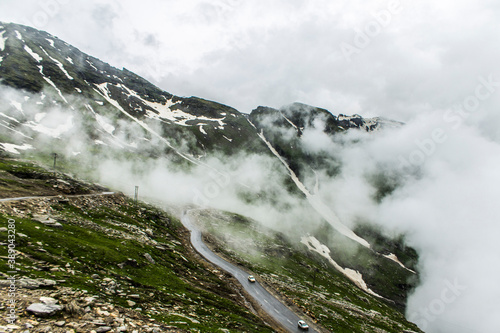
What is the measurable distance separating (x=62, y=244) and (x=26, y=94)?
22273 centimetres

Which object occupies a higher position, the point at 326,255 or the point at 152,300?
the point at 152,300

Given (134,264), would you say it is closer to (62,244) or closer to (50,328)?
(62,244)

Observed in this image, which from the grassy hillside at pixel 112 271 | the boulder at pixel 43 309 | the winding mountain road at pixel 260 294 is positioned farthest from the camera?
the winding mountain road at pixel 260 294

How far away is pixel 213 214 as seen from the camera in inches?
5595

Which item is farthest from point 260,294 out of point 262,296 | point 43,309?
point 43,309

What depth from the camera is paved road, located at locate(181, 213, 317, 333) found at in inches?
1904

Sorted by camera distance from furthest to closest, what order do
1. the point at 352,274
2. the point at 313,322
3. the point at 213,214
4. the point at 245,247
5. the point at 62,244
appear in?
1. the point at 352,274
2. the point at 213,214
3. the point at 245,247
4. the point at 313,322
5. the point at 62,244

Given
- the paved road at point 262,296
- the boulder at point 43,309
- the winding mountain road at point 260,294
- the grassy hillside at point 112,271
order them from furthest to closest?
the paved road at point 262,296, the winding mountain road at point 260,294, the grassy hillside at point 112,271, the boulder at point 43,309

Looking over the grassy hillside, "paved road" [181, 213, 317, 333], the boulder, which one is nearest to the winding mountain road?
"paved road" [181, 213, 317, 333]

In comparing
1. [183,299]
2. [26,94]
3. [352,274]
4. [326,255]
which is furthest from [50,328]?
[26,94]

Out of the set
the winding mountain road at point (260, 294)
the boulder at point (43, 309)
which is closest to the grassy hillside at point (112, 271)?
the boulder at point (43, 309)

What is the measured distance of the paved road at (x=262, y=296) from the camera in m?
48.4

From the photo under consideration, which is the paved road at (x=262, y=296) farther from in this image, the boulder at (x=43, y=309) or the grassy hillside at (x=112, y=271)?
the boulder at (x=43, y=309)

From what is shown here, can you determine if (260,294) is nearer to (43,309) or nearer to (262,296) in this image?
(262,296)
